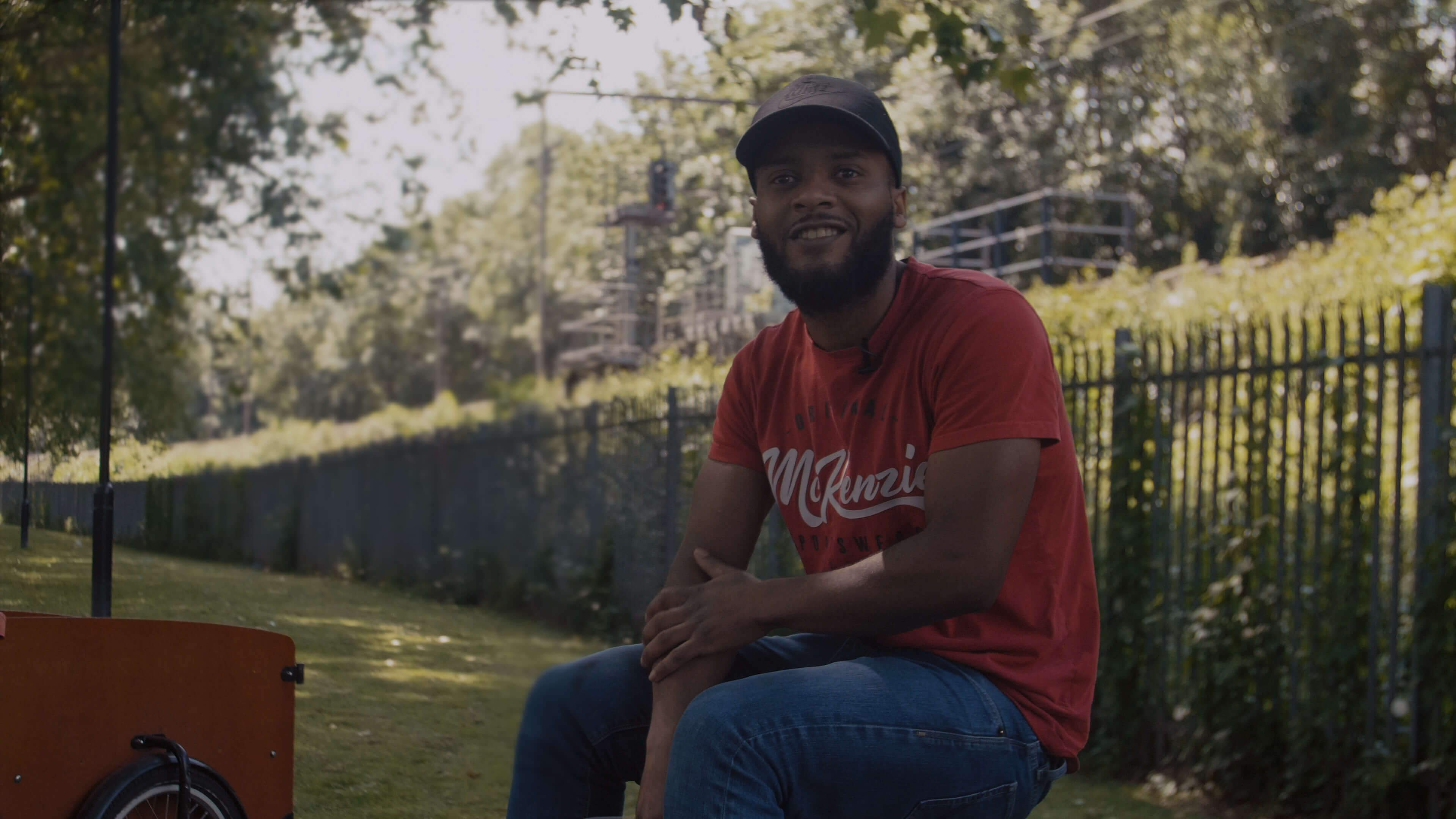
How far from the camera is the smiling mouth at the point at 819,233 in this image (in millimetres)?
2086

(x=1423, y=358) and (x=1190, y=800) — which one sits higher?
(x=1423, y=358)

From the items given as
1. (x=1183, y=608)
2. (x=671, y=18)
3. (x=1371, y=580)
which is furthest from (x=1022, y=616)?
(x=1183, y=608)

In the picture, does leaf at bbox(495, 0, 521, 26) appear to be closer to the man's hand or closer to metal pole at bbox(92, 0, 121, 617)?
metal pole at bbox(92, 0, 121, 617)

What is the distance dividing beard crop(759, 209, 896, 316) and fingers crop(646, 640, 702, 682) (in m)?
0.58

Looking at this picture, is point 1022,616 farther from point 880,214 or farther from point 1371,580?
point 1371,580

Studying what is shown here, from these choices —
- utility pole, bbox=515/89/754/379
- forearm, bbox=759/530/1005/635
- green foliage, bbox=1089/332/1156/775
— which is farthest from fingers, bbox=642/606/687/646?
green foliage, bbox=1089/332/1156/775

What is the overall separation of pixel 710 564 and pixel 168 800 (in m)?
0.92

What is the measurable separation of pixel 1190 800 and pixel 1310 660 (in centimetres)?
76

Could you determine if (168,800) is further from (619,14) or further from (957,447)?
(619,14)

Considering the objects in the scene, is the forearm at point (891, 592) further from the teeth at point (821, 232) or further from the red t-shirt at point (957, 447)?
the teeth at point (821, 232)

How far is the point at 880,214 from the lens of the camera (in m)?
2.10

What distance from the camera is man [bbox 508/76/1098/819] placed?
1.74m

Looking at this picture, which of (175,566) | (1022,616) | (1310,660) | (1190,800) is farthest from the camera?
(1190,800)

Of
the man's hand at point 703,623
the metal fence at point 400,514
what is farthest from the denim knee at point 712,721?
the metal fence at point 400,514
